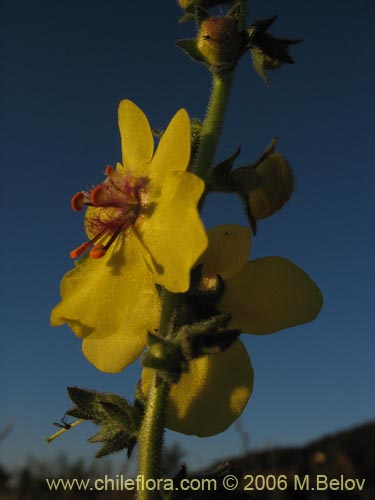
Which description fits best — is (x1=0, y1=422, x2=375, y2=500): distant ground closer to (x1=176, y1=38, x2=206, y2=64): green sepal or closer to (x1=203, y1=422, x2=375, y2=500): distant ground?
(x1=203, y1=422, x2=375, y2=500): distant ground

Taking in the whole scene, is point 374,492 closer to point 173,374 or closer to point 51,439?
point 51,439

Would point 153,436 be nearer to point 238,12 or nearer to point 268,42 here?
point 268,42

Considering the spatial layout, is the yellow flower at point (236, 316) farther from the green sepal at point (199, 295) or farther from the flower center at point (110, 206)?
the flower center at point (110, 206)

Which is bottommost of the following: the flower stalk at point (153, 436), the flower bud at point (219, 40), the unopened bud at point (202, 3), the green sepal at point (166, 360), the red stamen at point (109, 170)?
the flower stalk at point (153, 436)

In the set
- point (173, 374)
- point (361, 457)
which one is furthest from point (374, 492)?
point (173, 374)

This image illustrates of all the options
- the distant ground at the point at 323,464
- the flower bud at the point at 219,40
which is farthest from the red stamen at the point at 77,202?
the distant ground at the point at 323,464

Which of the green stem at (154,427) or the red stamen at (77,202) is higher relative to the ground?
the red stamen at (77,202)
